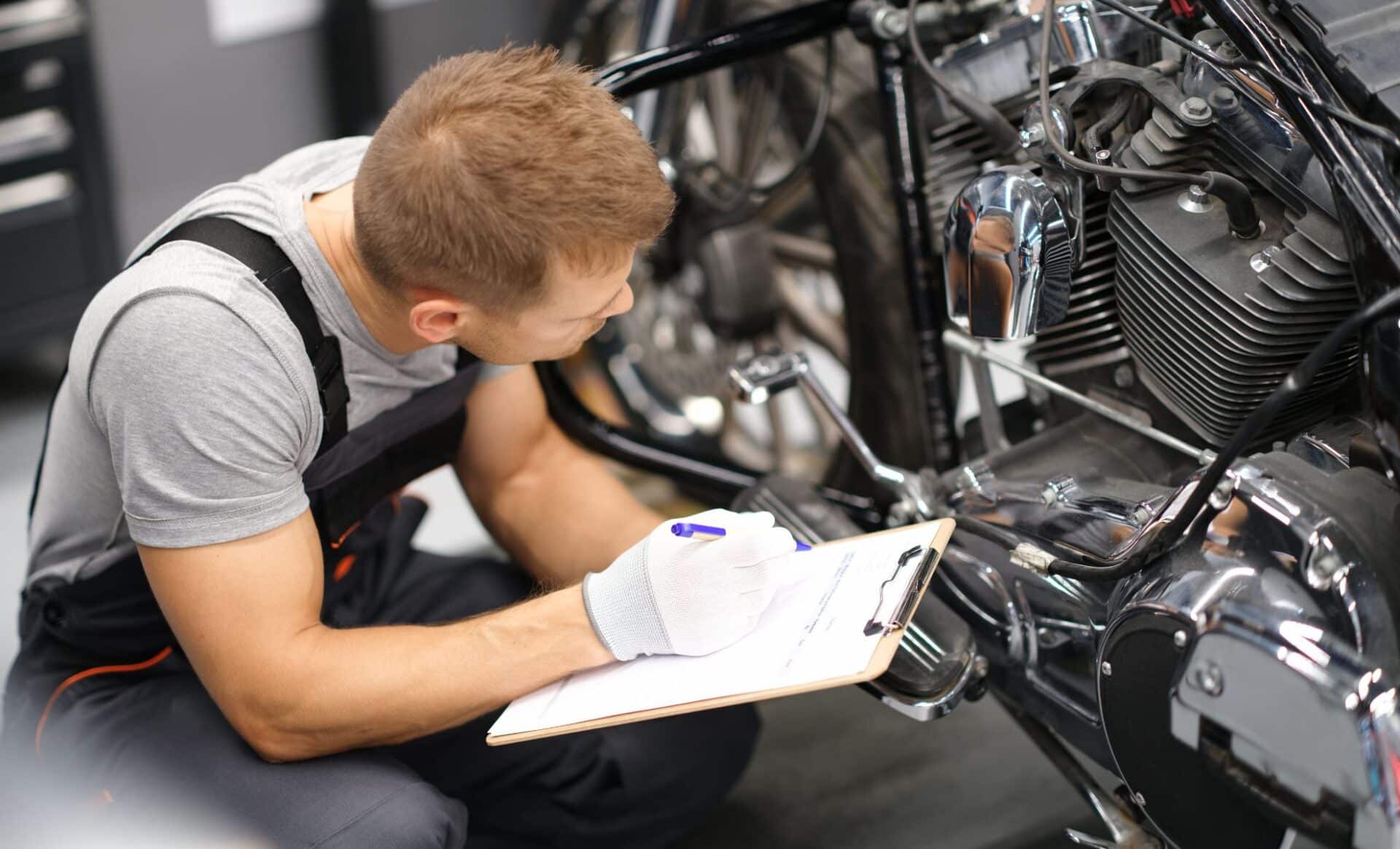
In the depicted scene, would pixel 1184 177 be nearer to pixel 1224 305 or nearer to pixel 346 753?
pixel 1224 305

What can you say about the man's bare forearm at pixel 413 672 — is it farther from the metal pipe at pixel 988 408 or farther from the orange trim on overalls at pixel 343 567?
the metal pipe at pixel 988 408

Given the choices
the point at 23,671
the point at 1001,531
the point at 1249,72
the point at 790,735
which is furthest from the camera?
the point at 790,735

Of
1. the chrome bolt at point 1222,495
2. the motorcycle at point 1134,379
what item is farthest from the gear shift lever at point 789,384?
the chrome bolt at point 1222,495

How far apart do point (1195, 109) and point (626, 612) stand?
627 mm

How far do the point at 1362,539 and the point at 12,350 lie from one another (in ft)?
8.58

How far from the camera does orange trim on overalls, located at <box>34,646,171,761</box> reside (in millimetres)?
1308

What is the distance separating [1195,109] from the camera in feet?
3.59

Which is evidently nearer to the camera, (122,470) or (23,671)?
(122,470)

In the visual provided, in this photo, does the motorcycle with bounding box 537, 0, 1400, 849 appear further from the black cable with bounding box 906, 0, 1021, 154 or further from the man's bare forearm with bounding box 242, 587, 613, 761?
the man's bare forearm with bounding box 242, 587, 613, 761

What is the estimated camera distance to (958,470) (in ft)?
4.22

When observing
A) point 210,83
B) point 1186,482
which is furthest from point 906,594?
point 210,83

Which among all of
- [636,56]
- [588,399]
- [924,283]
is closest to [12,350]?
[588,399]

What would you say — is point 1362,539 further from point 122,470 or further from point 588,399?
point 588,399

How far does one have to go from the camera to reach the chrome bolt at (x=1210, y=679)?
0.92 metres
